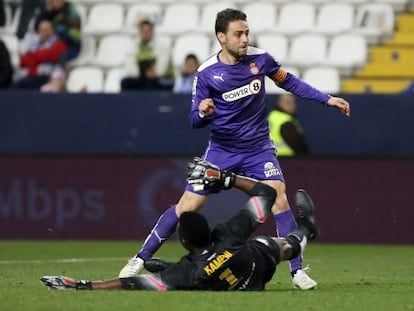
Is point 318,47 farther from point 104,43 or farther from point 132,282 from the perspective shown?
point 132,282

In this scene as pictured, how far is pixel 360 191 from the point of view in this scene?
651 inches

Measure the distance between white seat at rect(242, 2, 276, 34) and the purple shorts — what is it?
360 inches

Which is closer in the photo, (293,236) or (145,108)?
(293,236)

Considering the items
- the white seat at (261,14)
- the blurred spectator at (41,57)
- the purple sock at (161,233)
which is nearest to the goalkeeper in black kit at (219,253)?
the purple sock at (161,233)

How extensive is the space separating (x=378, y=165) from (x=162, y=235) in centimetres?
652

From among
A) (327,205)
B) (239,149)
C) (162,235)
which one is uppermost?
(239,149)

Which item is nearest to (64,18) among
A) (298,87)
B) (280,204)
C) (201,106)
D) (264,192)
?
(298,87)

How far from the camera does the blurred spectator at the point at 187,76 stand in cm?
1727

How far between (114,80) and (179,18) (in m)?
1.63

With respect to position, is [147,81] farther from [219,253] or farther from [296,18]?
[219,253]

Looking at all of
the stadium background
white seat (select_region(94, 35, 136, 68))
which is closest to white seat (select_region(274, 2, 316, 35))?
the stadium background

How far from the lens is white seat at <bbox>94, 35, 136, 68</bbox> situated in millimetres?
19234

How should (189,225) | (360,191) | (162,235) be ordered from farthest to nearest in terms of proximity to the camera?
(360,191)
(162,235)
(189,225)

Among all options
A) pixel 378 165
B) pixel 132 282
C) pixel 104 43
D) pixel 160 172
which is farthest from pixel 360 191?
pixel 132 282
